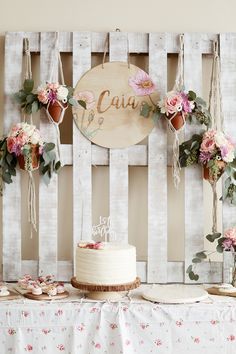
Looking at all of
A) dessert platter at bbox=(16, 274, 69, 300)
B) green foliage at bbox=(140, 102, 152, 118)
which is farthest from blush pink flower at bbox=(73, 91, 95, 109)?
dessert platter at bbox=(16, 274, 69, 300)

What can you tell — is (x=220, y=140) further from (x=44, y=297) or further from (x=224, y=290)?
(x=44, y=297)

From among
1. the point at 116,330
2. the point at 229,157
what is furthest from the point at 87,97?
the point at 116,330

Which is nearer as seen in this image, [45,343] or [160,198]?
[45,343]

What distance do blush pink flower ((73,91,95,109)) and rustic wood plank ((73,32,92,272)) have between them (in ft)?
0.19

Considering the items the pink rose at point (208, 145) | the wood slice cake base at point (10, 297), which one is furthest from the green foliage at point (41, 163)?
the pink rose at point (208, 145)

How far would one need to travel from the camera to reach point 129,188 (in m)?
2.89

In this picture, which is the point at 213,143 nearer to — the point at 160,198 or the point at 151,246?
the point at 160,198

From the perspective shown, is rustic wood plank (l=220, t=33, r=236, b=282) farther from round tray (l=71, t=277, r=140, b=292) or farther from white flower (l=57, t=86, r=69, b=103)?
white flower (l=57, t=86, r=69, b=103)

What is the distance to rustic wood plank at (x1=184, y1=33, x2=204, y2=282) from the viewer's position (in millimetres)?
2781

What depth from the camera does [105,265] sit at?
2359 mm

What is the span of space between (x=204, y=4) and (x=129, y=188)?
37.5 inches

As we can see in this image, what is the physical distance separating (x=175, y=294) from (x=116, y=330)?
1.00 feet

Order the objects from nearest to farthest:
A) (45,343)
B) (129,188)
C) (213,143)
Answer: (45,343) < (213,143) < (129,188)

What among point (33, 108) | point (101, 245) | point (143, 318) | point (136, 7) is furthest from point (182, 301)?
point (136, 7)
